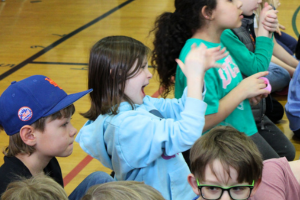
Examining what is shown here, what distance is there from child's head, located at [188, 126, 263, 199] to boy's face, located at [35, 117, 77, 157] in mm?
524

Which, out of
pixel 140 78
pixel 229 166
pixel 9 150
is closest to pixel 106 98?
pixel 140 78

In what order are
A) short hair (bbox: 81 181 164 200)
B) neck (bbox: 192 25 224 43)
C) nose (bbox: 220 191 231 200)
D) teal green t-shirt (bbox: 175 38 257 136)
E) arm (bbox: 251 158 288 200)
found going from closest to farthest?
short hair (bbox: 81 181 164 200), nose (bbox: 220 191 231 200), arm (bbox: 251 158 288 200), teal green t-shirt (bbox: 175 38 257 136), neck (bbox: 192 25 224 43)

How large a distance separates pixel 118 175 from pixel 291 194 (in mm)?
637

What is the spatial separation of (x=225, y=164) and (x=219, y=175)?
0.12 feet

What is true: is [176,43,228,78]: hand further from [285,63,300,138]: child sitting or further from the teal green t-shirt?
[285,63,300,138]: child sitting

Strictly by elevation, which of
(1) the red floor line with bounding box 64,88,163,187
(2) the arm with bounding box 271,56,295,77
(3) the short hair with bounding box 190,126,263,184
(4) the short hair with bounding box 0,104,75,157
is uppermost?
(3) the short hair with bounding box 190,126,263,184

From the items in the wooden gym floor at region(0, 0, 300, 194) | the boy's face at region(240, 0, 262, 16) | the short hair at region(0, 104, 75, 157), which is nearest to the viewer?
the short hair at region(0, 104, 75, 157)

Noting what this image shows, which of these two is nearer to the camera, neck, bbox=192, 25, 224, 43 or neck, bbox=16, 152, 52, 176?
neck, bbox=16, 152, 52, 176

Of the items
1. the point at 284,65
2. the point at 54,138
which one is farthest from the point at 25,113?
the point at 284,65

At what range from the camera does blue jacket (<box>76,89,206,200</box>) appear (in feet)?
4.36

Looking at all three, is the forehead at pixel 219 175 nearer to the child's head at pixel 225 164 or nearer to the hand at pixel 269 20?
the child's head at pixel 225 164

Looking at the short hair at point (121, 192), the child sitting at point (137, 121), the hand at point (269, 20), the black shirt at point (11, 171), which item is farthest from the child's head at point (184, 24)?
the short hair at point (121, 192)

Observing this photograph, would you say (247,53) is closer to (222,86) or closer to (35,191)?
(222,86)

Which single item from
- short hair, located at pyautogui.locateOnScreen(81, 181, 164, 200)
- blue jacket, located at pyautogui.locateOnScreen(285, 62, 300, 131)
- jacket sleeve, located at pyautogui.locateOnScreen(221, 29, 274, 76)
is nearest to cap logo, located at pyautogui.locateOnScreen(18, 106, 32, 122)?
short hair, located at pyautogui.locateOnScreen(81, 181, 164, 200)
